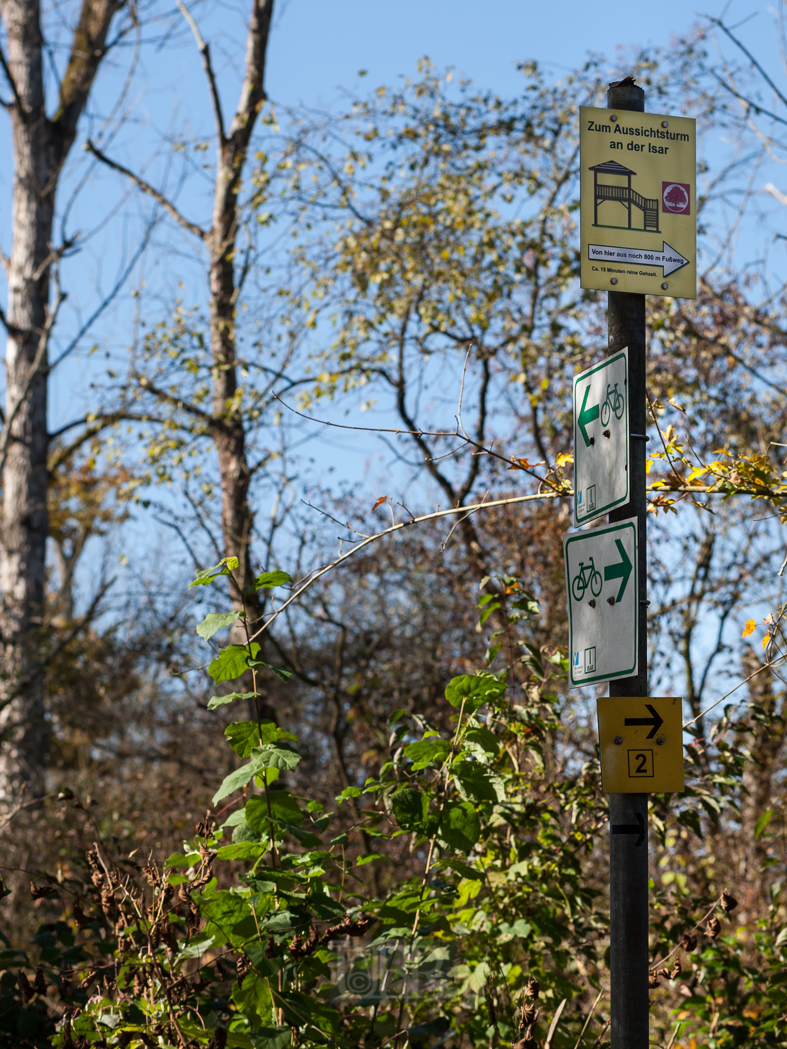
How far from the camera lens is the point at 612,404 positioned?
309 cm

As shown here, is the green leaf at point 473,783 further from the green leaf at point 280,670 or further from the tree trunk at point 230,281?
the tree trunk at point 230,281

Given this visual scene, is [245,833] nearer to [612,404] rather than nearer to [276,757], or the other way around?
[276,757]

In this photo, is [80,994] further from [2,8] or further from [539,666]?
[2,8]

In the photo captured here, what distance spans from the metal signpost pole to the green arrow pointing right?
184mm

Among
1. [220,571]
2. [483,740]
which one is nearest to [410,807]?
[483,740]

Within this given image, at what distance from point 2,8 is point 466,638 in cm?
1042

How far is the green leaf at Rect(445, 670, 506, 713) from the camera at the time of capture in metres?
3.37

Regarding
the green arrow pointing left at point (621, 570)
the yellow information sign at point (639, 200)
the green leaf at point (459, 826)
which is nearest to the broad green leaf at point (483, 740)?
the green leaf at point (459, 826)

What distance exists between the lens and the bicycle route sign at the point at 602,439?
3.01 m

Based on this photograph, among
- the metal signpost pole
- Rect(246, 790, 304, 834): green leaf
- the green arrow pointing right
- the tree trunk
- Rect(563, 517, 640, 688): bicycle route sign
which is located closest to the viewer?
the metal signpost pole

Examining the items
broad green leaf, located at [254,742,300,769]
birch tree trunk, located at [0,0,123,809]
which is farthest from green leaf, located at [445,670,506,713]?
birch tree trunk, located at [0,0,123,809]

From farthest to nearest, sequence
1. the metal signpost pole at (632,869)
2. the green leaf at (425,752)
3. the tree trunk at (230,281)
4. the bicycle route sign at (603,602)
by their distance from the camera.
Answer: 1. the tree trunk at (230,281)
2. the green leaf at (425,752)
3. the bicycle route sign at (603,602)
4. the metal signpost pole at (632,869)

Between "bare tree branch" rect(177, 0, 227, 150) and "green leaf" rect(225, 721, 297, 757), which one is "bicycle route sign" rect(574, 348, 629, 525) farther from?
"bare tree branch" rect(177, 0, 227, 150)

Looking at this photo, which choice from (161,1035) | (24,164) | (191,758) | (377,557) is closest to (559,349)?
(377,557)
